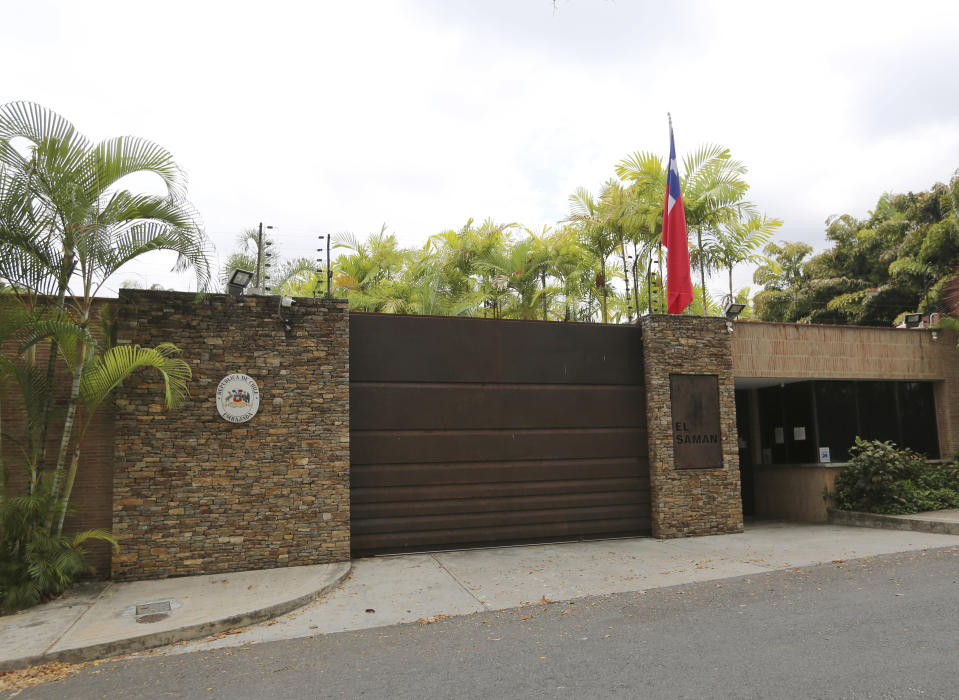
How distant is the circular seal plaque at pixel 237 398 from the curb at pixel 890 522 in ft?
32.7

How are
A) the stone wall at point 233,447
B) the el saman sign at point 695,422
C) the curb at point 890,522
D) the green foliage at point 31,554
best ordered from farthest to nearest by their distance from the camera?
the el saman sign at point 695,422 → the curb at point 890,522 → the stone wall at point 233,447 → the green foliage at point 31,554

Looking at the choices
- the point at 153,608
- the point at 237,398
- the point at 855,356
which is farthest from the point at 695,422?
the point at 153,608

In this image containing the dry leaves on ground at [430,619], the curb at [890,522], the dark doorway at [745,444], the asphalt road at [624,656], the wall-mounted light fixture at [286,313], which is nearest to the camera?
the asphalt road at [624,656]

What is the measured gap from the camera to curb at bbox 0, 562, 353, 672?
5.55 meters

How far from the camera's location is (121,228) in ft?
25.7

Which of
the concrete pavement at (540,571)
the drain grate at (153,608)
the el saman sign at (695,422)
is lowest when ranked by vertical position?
the concrete pavement at (540,571)

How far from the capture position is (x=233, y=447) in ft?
28.7

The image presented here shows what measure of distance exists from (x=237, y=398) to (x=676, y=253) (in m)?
7.62

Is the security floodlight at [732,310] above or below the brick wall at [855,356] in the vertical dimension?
above

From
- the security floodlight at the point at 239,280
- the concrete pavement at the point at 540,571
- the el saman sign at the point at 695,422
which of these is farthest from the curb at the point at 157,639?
the el saman sign at the point at 695,422

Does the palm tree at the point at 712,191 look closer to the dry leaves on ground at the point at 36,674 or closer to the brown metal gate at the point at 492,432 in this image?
the brown metal gate at the point at 492,432

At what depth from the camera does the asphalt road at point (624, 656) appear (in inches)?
172

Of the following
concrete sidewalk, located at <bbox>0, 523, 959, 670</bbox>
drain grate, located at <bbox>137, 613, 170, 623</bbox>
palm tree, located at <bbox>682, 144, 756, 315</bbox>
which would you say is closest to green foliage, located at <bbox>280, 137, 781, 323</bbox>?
palm tree, located at <bbox>682, 144, 756, 315</bbox>

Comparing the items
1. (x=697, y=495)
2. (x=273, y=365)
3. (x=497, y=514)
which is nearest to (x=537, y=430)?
(x=497, y=514)
